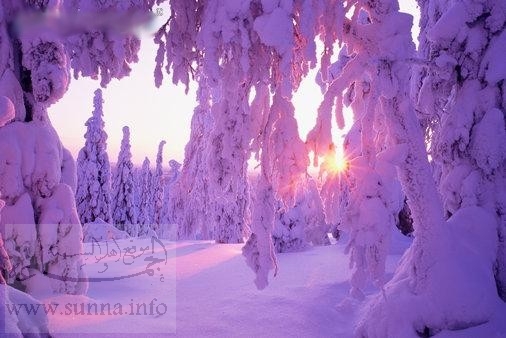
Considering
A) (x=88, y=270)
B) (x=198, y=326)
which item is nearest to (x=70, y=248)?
(x=198, y=326)

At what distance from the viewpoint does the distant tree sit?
3384cm

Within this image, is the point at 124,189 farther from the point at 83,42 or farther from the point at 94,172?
the point at 83,42

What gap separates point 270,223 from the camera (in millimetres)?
4496

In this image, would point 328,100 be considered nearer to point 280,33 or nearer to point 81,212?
point 280,33

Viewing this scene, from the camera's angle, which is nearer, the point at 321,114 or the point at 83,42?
the point at 83,42

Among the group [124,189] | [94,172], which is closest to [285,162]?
[94,172]

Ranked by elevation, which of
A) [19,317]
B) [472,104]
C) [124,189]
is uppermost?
[472,104]

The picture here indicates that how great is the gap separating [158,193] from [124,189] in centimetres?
1509

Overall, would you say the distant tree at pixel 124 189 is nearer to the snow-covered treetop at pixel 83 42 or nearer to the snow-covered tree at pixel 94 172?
the snow-covered tree at pixel 94 172

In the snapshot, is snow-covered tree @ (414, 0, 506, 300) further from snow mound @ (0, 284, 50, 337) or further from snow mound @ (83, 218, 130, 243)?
snow mound @ (83, 218, 130, 243)

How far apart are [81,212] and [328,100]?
26942 millimetres

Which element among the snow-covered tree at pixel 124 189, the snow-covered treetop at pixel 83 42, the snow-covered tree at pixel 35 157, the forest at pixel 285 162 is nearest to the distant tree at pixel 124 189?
the snow-covered tree at pixel 124 189

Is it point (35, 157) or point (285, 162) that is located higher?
point (35, 157)

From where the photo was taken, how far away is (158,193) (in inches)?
1944
